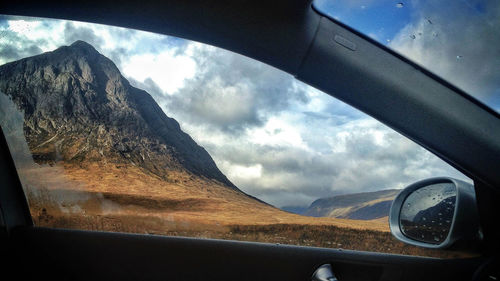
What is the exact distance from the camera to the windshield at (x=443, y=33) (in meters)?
1.55

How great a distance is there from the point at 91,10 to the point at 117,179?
10660mm

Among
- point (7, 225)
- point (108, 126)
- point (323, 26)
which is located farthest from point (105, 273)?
point (108, 126)

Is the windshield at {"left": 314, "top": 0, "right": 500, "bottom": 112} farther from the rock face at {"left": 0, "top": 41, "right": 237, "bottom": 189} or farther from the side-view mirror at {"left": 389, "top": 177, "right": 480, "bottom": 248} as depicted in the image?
the rock face at {"left": 0, "top": 41, "right": 237, "bottom": 189}

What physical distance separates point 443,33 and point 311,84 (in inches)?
28.5

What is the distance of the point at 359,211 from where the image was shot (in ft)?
20.2

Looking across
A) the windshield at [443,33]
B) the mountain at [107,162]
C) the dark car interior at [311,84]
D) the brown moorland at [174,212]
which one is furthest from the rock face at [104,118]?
the windshield at [443,33]

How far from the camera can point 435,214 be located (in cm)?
192

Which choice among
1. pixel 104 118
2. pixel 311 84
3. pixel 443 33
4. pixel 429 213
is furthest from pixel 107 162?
pixel 443 33

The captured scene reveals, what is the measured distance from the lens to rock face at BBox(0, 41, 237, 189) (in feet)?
25.0

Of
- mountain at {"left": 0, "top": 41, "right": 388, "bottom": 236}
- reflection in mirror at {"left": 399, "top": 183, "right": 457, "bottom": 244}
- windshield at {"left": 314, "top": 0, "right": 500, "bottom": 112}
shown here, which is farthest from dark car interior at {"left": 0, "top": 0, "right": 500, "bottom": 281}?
mountain at {"left": 0, "top": 41, "right": 388, "bottom": 236}

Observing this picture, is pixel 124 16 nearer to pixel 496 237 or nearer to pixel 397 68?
pixel 397 68

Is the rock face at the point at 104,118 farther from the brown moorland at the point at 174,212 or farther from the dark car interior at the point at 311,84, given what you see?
the dark car interior at the point at 311,84

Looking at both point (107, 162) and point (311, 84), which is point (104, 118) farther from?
point (311, 84)

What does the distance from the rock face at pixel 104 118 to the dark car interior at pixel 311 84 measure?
492 cm
